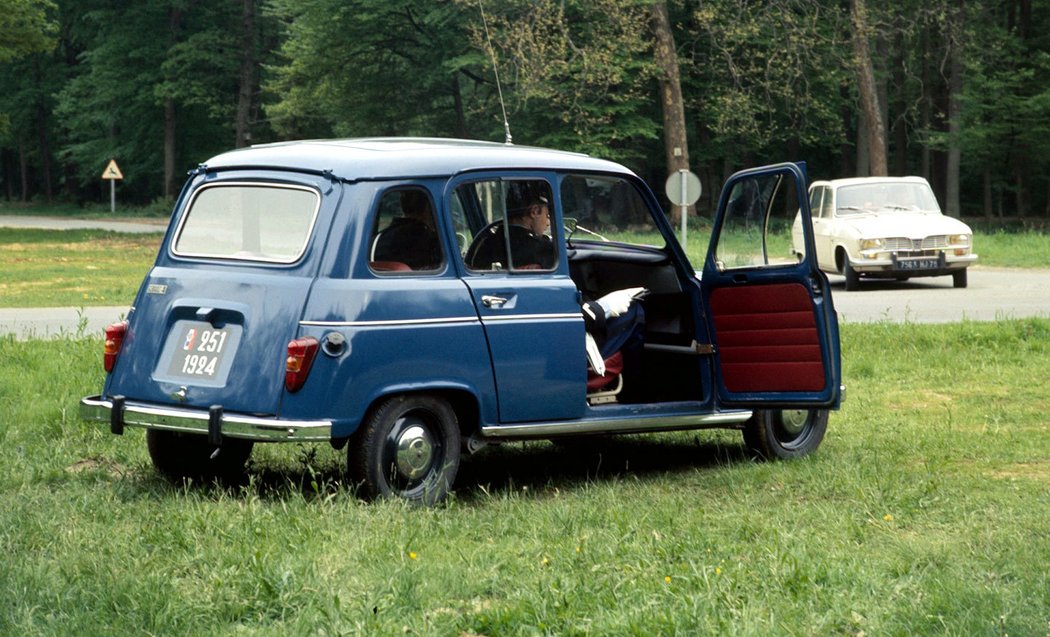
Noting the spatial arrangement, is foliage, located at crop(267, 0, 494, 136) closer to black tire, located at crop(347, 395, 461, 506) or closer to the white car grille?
the white car grille

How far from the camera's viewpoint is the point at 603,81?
45.4 meters

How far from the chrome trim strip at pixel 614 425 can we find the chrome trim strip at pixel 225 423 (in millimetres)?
1069

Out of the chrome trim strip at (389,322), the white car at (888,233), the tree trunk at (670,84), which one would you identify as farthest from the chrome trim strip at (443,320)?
the tree trunk at (670,84)

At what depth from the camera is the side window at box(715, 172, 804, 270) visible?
8.59 meters

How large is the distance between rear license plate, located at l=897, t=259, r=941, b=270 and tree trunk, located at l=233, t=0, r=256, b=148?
39531 mm

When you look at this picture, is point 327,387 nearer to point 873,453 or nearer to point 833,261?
point 873,453

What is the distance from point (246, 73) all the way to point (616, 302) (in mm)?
55489

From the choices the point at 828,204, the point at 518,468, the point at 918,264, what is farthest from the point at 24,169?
the point at 518,468

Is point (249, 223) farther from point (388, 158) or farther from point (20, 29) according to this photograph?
point (20, 29)

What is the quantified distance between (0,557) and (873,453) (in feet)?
17.2

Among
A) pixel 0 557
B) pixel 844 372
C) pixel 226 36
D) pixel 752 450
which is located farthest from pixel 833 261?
pixel 226 36

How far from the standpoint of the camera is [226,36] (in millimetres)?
63531

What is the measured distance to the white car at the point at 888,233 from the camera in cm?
2284

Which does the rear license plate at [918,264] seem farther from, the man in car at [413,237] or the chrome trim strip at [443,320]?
the man in car at [413,237]
